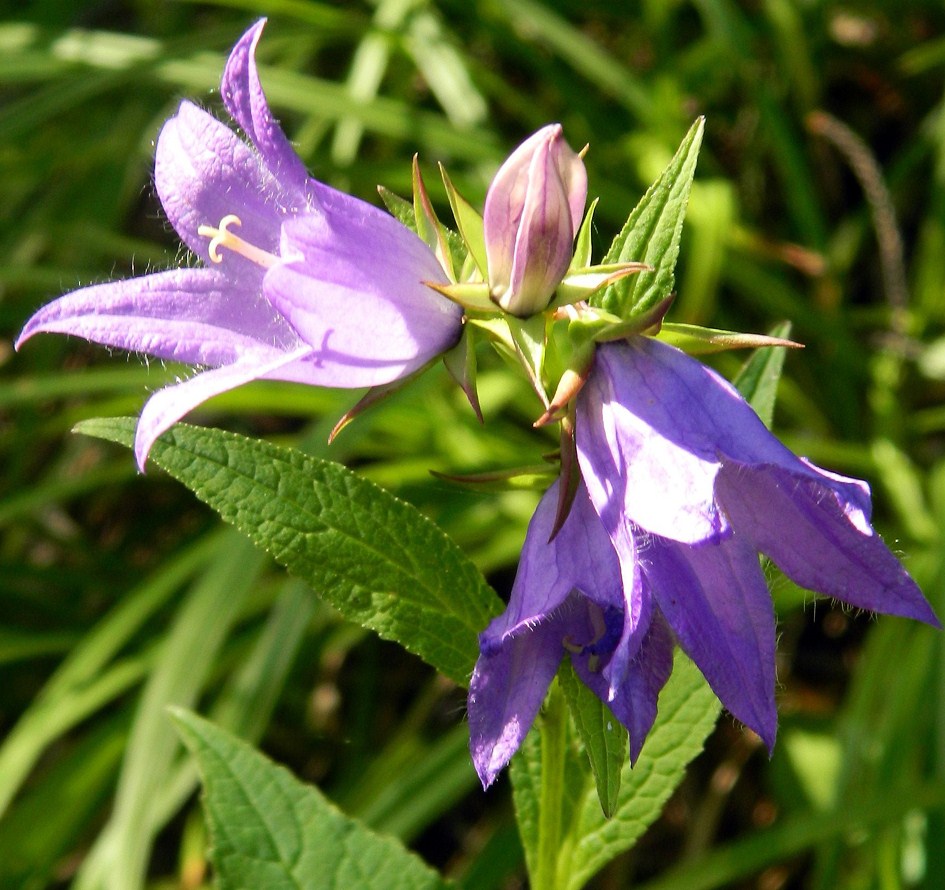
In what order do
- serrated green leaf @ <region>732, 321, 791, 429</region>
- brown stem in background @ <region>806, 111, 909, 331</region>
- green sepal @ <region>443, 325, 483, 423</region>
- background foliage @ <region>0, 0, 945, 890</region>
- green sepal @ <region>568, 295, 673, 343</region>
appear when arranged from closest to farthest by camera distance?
green sepal @ <region>568, 295, 673, 343</region> < green sepal @ <region>443, 325, 483, 423</region> < serrated green leaf @ <region>732, 321, 791, 429</region> < background foliage @ <region>0, 0, 945, 890</region> < brown stem in background @ <region>806, 111, 909, 331</region>

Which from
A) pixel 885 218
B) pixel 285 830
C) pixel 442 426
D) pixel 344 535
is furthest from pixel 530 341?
pixel 885 218

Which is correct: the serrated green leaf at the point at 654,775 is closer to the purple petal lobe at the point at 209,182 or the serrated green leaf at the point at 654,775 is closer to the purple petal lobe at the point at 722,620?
the purple petal lobe at the point at 722,620

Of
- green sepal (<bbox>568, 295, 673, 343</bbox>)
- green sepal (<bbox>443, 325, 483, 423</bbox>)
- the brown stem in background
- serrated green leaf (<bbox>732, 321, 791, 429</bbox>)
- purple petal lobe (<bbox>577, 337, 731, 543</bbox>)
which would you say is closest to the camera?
purple petal lobe (<bbox>577, 337, 731, 543</bbox>)

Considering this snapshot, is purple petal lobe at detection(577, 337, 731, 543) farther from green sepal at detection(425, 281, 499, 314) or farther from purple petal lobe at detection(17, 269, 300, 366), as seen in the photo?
purple petal lobe at detection(17, 269, 300, 366)

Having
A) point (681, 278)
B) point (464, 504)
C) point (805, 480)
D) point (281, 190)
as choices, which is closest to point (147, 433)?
point (281, 190)

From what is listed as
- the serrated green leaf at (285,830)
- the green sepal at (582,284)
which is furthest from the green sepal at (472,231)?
the serrated green leaf at (285,830)

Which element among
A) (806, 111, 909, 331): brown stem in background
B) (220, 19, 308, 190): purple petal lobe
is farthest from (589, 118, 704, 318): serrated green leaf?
(806, 111, 909, 331): brown stem in background

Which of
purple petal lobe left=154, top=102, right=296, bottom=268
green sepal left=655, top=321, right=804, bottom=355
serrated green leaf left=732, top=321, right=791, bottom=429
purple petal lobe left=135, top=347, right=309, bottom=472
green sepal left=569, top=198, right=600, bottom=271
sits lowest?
serrated green leaf left=732, top=321, right=791, bottom=429

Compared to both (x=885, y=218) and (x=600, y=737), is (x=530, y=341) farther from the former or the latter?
(x=885, y=218)
